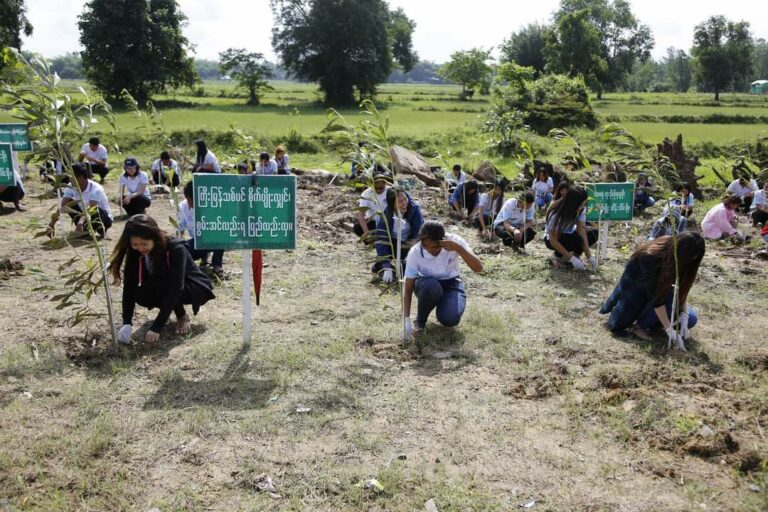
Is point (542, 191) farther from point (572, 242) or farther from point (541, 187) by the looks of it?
point (572, 242)

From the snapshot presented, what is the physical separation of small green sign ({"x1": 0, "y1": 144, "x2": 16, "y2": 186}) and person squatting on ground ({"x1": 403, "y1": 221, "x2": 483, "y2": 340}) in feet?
23.8

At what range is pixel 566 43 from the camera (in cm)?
5072

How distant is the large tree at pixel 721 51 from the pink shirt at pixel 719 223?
146ft

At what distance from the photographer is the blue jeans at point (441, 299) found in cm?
578

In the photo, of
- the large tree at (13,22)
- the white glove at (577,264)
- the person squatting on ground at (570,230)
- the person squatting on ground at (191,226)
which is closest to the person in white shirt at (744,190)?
the person squatting on ground at (570,230)

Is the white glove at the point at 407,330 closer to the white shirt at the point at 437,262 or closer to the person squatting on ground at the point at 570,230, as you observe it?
the white shirt at the point at 437,262

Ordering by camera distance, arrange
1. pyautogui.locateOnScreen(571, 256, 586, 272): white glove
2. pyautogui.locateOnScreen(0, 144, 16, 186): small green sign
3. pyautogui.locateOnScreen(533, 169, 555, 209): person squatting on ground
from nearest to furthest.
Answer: pyautogui.locateOnScreen(571, 256, 586, 272): white glove → pyautogui.locateOnScreen(0, 144, 16, 186): small green sign → pyautogui.locateOnScreen(533, 169, 555, 209): person squatting on ground

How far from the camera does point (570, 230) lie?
8.38 metres

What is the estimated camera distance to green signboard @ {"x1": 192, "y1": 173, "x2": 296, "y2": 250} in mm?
5273

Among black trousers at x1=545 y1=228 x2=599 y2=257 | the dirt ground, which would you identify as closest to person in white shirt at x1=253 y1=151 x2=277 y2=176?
the dirt ground

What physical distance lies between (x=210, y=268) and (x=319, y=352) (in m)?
2.62

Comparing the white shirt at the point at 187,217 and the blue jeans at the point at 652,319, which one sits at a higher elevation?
the white shirt at the point at 187,217

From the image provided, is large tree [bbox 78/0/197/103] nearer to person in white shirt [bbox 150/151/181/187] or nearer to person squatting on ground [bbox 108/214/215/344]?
person in white shirt [bbox 150/151/181/187]

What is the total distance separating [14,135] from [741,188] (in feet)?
46.5
